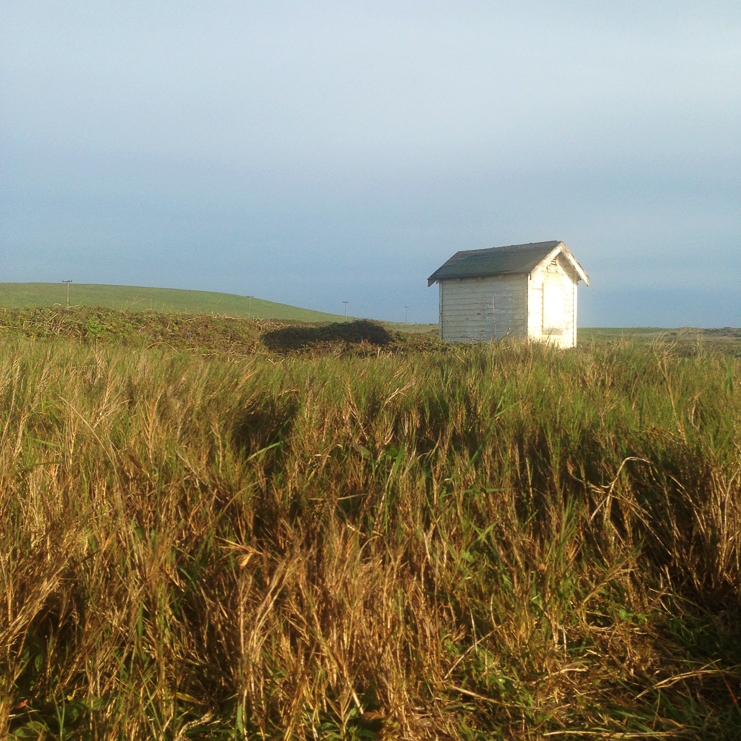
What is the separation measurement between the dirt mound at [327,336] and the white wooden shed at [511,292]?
12.5ft

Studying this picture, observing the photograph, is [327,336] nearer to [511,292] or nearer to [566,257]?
[511,292]

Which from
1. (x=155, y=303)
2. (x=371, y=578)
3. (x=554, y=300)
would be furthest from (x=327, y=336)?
(x=371, y=578)

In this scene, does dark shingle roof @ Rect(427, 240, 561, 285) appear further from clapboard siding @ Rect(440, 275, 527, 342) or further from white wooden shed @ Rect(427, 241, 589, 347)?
clapboard siding @ Rect(440, 275, 527, 342)

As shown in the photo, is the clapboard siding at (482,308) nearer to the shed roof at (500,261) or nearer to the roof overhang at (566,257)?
the shed roof at (500,261)

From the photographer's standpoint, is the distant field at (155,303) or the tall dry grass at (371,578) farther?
the distant field at (155,303)

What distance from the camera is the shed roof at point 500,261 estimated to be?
68.7ft

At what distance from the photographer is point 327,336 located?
17.8 metres

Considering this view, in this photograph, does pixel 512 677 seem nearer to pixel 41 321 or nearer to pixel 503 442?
pixel 503 442

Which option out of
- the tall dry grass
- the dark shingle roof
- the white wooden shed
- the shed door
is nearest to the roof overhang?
the white wooden shed

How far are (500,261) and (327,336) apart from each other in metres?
8.24

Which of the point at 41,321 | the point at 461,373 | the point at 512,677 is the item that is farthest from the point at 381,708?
A: the point at 41,321

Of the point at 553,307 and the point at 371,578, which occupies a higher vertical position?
the point at 553,307

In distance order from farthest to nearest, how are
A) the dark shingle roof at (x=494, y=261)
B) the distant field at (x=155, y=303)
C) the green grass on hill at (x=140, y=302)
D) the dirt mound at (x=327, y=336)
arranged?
the green grass on hill at (x=140, y=302) → the distant field at (x=155, y=303) → the dark shingle roof at (x=494, y=261) → the dirt mound at (x=327, y=336)

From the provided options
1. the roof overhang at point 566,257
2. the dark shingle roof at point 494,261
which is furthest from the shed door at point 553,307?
the dark shingle roof at point 494,261
